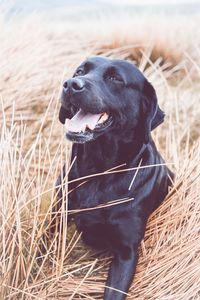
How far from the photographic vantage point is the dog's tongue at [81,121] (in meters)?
2.21

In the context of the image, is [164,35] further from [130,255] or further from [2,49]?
[130,255]

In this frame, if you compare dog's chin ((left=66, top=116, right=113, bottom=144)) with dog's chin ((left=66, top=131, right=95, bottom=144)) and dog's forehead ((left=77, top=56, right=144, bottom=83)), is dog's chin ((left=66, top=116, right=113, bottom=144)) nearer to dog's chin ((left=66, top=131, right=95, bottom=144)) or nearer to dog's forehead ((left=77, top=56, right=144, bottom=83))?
dog's chin ((left=66, top=131, right=95, bottom=144))

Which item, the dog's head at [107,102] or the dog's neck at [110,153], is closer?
the dog's head at [107,102]

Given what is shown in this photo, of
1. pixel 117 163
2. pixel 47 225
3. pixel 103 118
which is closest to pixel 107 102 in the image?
pixel 103 118

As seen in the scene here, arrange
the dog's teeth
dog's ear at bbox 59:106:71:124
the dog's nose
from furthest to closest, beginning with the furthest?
dog's ear at bbox 59:106:71:124 < the dog's teeth < the dog's nose

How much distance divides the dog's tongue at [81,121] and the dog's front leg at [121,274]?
51 centimetres

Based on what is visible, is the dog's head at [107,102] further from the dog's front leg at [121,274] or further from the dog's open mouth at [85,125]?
the dog's front leg at [121,274]

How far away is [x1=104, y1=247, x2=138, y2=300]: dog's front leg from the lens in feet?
7.61

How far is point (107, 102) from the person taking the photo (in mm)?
2244

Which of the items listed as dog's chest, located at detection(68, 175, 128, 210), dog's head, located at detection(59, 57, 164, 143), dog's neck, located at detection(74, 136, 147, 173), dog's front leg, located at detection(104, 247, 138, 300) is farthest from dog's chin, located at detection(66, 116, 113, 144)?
dog's front leg, located at detection(104, 247, 138, 300)

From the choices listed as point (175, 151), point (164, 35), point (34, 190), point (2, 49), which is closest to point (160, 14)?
point (164, 35)

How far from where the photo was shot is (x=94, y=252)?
263 cm

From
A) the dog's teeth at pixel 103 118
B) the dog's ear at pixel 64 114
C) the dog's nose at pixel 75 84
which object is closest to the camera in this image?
the dog's nose at pixel 75 84

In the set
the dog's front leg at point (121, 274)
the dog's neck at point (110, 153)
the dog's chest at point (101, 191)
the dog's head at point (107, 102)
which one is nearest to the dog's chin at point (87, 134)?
the dog's head at point (107, 102)
